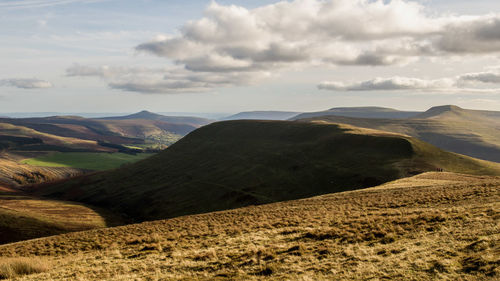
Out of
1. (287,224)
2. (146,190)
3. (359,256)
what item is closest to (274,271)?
(359,256)

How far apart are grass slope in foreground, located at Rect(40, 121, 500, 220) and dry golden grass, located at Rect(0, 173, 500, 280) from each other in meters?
52.0

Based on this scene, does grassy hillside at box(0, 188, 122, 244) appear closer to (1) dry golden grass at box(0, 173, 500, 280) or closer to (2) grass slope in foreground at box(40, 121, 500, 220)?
(2) grass slope in foreground at box(40, 121, 500, 220)

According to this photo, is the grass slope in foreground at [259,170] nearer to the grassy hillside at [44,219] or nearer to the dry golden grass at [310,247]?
the grassy hillside at [44,219]

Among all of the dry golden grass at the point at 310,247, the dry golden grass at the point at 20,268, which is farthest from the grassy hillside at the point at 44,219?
the dry golden grass at the point at 20,268

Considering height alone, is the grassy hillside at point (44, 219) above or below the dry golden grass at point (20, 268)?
below

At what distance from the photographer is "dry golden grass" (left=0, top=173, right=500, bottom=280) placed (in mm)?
16109

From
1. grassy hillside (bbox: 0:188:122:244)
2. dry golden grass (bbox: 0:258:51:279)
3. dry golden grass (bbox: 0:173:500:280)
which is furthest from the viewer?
grassy hillside (bbox: 0:188:122:244)

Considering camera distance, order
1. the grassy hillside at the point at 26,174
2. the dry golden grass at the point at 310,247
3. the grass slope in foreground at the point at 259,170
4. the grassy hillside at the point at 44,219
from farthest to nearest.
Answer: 1. the grassy hillside at the point at 26,174
2. the grass slope in foreground at the point at 259,170
3. the grassy hillside at the point at 44,219
4. the dry golden grass at the point at 310,247

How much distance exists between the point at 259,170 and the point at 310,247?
91.4 meters

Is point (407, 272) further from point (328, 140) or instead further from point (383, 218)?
point (328, 140)

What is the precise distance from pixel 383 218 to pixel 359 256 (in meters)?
10.3

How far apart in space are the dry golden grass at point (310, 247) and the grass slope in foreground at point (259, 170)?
5197 centimetres

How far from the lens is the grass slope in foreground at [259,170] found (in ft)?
292

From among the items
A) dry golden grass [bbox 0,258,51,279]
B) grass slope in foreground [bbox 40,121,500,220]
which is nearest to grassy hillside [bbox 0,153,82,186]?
grass slope in foreground [bbox 40,121,500,220]
